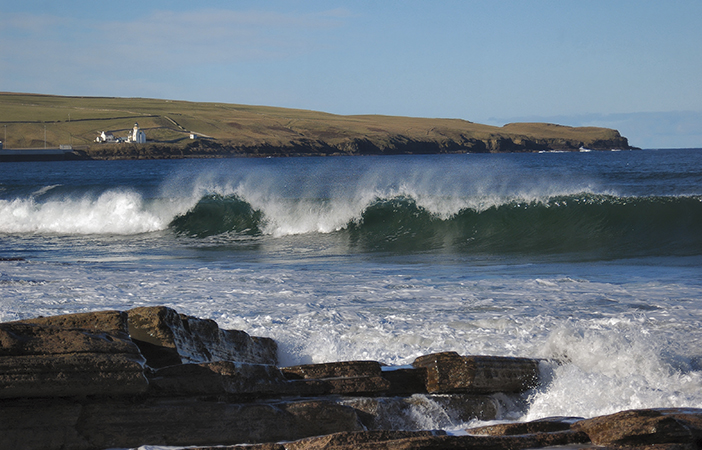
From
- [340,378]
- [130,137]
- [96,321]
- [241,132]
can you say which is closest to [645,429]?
[340,378]

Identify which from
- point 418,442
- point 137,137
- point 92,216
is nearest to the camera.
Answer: point 418,442

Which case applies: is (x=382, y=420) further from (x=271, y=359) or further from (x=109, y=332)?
(x=109, y=332)

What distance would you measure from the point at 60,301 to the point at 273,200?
548 inches

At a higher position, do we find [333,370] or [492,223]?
[492,223]

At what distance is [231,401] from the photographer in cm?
354

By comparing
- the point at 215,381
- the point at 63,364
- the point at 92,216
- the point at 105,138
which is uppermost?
the point at 105,138

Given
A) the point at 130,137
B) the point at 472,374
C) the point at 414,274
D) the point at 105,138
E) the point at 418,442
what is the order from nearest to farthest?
the point at 418,442 < the point at 472,374 < the point at 414,274 < the point at 105,138 < the point at 130,137

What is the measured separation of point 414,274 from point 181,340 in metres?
6.44

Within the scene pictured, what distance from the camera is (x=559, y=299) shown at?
7.77m

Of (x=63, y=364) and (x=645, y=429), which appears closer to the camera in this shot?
(x=645, y=429)

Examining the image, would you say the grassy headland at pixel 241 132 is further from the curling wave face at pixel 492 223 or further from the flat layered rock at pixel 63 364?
the flat layered rock at pixel 63 364

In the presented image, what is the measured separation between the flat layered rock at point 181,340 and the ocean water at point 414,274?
62 centimetres

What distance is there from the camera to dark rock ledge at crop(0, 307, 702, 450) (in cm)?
305

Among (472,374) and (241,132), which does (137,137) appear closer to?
(241,132)
